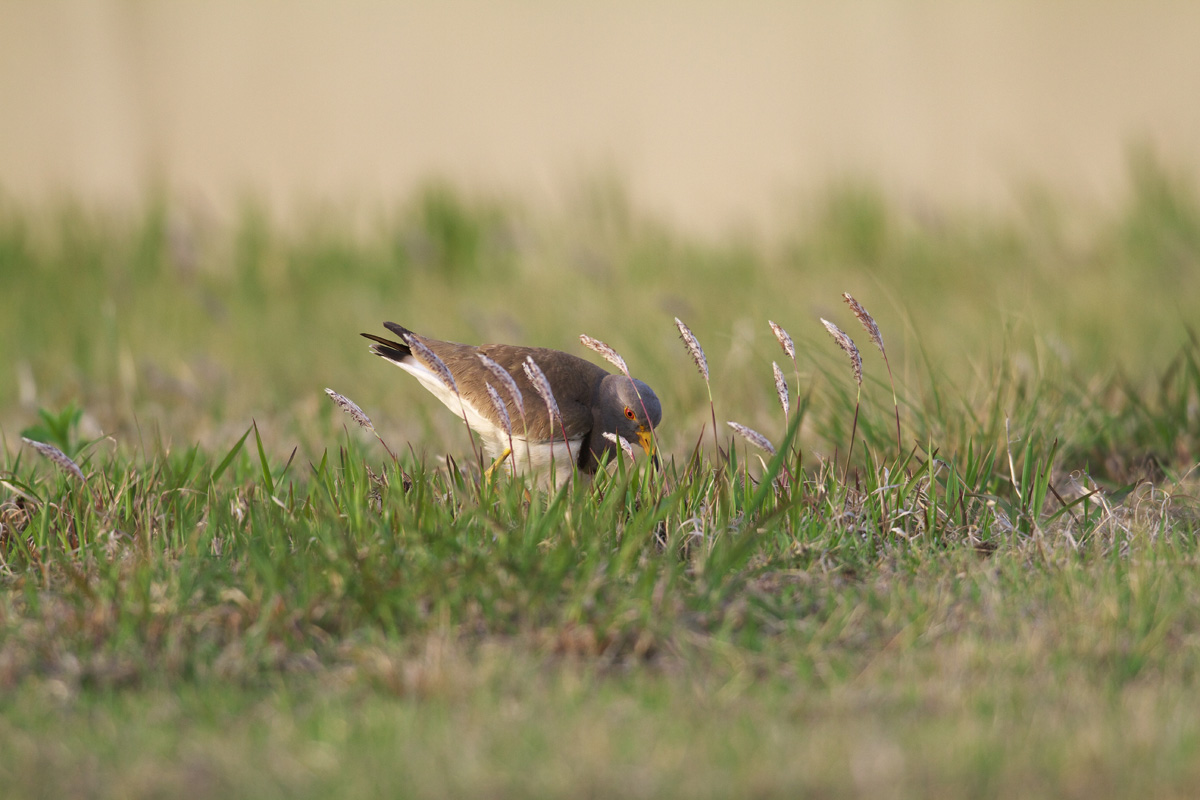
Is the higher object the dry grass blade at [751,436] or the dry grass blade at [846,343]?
the dry grass blade at [846,343]

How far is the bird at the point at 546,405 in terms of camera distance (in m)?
3.73

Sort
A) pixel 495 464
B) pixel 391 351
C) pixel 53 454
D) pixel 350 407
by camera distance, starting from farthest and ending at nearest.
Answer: pixel 391 351 → pixel 495 464 → pixel 350 407 → pixel 53 454

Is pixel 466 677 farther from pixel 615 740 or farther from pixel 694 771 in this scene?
pixel 694 771

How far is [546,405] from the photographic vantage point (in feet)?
12.0

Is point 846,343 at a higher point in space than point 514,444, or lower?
higher

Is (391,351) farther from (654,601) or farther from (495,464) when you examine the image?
(654,601)

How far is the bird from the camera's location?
3.73 metres

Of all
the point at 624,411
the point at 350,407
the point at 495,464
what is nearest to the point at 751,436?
the point at 624,411

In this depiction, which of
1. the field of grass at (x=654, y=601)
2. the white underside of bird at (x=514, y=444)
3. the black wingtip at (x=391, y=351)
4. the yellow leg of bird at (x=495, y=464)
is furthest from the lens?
the black wingtip at (x=391, y=351)

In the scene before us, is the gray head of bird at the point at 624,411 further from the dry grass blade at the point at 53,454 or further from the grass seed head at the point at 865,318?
the dry grass blade at the point at 53,454

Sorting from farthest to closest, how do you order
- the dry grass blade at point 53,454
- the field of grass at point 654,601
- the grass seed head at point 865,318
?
the grass seed head at point 865,318 → the dry grass blade at point 53,454 → the field of grass at point 654,601

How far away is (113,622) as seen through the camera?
2.60m

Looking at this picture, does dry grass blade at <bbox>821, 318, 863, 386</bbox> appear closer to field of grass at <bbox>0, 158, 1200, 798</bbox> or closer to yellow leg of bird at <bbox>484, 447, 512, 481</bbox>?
field of grass at <bbox>0, 158, 1200, 798</bbox>

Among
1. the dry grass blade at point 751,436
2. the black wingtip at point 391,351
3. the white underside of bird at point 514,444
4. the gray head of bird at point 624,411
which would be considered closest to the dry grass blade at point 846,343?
the dry grass blade at point 751,436
